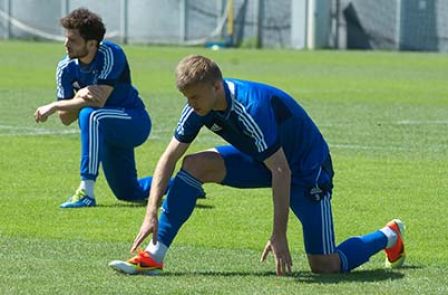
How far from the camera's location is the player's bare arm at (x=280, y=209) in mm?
8453

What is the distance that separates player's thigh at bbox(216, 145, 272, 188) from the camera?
29.7 ft

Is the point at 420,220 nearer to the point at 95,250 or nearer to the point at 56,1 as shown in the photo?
the point at 95,250

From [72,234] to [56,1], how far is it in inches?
1715

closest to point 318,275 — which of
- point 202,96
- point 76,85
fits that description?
point 202,96

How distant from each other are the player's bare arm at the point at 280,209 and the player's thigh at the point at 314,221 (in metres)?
0.41

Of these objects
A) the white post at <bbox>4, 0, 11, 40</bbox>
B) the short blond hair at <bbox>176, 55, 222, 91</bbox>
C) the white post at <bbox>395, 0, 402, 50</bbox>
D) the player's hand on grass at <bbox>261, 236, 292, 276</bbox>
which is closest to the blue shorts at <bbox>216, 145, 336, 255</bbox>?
the player's hand on grass at <bbox>261, 236, 292, 276</bbox>

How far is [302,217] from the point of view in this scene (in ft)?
29.6

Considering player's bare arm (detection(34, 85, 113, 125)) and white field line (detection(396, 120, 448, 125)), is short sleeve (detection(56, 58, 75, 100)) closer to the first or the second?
player's bare arm (detection(34, 85, 113, 125))

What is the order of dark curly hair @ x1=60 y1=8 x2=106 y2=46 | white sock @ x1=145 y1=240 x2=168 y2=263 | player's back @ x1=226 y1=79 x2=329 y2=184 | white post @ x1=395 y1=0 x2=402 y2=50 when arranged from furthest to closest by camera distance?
white post @ x1=395 y1=0 x2=402 y2=50 → dark curly hair @ x1=60 y1=8 x2=106 y2=46 → white sock @ x1=145 y1=240 x2=168 y2=263 → player's back @ x1=226 y1=79 x2=329 y2=184

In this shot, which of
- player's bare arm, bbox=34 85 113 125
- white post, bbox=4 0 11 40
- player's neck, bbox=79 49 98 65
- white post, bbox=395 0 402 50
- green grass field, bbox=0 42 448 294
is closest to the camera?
green grass field, bbox=0 42 448 294

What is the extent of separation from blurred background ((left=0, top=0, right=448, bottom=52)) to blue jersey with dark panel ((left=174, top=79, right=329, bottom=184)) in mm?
39217

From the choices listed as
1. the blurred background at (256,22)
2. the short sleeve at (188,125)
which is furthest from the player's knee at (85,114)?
the blurred background at (256,22)

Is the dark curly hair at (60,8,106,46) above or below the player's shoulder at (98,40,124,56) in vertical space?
above

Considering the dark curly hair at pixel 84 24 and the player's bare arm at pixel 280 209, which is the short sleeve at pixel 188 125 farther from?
the dark curly hair at pixel 84 24
